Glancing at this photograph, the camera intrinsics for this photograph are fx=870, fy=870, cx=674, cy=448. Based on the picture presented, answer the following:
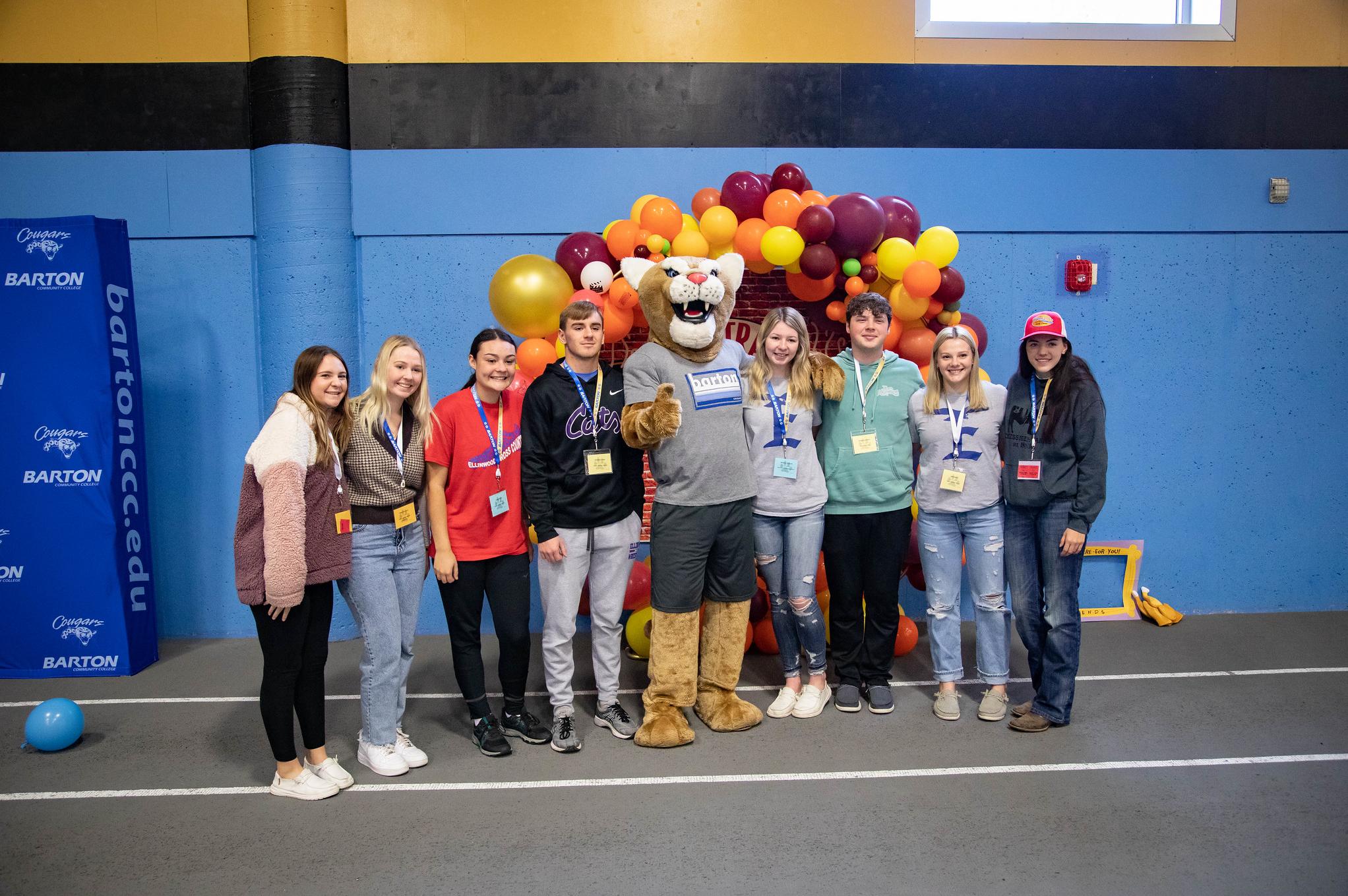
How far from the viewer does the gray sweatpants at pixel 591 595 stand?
11.5 ft

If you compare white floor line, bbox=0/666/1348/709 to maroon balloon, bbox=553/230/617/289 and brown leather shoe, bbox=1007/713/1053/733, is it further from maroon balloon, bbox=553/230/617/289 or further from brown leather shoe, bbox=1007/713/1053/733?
maroon balloon, bbox=553/230/617/289

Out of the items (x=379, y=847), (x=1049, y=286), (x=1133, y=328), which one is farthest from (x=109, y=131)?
(x=1133, y=328)

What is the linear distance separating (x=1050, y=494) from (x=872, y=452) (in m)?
0.72

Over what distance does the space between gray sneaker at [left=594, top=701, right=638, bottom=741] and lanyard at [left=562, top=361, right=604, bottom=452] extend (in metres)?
1.13

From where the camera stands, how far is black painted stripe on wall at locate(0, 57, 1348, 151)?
494cm

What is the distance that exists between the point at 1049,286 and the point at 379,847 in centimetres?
454

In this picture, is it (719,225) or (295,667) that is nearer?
(295,667)

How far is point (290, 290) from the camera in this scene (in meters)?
4.86

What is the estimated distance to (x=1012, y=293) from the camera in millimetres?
5137

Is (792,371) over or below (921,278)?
below

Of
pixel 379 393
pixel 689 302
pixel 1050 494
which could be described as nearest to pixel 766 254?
pixel 689 302

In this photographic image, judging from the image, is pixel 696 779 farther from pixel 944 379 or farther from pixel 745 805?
pixel 944 379

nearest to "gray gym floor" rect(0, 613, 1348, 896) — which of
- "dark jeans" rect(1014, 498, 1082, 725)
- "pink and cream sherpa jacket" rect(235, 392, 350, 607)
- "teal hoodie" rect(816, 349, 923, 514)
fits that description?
"dark jeans" rect(1014, 498, 1082, 725)

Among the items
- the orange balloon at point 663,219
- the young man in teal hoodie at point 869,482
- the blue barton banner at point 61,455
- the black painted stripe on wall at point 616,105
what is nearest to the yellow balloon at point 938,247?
the orange balloon at point 663,219
